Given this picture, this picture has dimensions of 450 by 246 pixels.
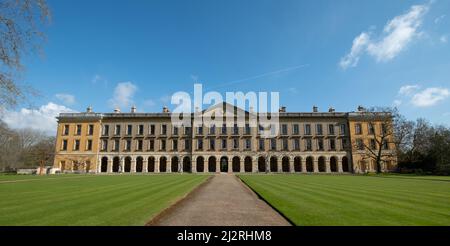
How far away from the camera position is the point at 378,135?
157 feet

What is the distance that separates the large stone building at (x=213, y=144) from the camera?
166ft

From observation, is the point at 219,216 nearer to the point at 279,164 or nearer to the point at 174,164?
the point at 279,164

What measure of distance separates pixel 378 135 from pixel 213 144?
30.3 meters

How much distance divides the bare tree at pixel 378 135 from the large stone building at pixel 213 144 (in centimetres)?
21

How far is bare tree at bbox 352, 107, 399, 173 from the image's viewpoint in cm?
4556

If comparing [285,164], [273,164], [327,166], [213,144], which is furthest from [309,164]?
[213,144]

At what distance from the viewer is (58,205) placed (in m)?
8.56

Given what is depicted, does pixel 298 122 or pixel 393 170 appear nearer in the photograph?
pixel 393 170

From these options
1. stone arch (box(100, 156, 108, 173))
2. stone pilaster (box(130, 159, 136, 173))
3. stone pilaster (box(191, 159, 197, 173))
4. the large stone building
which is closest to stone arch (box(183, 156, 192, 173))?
the large stone building

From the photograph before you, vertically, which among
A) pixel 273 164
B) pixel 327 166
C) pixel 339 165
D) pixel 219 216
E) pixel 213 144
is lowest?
pixel 219 216
